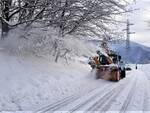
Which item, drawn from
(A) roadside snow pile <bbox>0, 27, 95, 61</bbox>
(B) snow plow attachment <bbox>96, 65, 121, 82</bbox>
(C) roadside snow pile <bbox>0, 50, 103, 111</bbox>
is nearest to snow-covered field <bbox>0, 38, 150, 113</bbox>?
(C) roadside snow pile <bbox>0, 50, 103, 111</bbox>

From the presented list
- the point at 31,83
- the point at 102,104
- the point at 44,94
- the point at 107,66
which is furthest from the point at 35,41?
the point at 107,66

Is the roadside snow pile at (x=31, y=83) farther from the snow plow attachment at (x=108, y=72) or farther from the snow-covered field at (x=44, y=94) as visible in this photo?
the snow plow attachment at (x=108, y=72)

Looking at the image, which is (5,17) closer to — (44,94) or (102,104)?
(44,94)

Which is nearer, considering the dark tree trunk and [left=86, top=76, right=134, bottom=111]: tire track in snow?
[left=86, top=76, right=134, bottom=111]: tire track in snow

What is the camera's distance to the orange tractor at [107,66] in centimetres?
2339

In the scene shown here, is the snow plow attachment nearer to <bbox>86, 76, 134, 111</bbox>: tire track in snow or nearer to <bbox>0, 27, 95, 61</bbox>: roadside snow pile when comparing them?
<bbox>0, 27, 95, 61</bbox>: roadside snow pile

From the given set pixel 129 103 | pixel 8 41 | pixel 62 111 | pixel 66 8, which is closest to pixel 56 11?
pixel 66 8

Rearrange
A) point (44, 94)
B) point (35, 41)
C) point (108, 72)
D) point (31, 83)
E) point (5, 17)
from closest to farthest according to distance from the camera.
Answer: point (44, 94) < point (31, 83) < point (5, 17) < point (35, 41) < point (108, 72)

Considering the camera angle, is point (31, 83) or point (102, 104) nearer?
point (102, 104)

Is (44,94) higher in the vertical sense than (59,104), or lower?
higher

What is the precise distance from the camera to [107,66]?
2355cm

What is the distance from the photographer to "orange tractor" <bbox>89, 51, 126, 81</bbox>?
921 inches

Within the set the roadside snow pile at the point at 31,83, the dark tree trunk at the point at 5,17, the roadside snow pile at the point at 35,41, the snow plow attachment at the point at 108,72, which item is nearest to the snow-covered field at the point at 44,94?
the roadside snow pile at the point at 31,83

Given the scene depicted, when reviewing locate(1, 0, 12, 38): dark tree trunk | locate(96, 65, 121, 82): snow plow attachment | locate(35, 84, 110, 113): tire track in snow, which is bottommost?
locate(35, 84, 110, 113): tire track in snow
